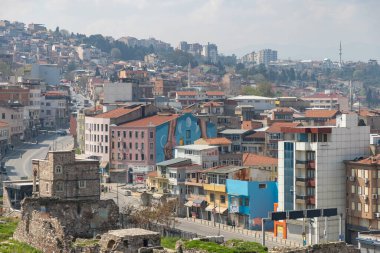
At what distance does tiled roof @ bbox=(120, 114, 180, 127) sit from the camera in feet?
274

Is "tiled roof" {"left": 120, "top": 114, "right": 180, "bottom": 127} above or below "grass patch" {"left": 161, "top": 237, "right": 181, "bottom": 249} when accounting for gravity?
above

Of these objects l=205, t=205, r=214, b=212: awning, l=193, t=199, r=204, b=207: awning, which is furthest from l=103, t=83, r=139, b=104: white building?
l=205, t=205, r=214, b=212: awning

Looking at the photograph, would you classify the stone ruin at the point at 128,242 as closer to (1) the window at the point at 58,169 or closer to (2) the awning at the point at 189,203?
(1) the window at the point at 58,169

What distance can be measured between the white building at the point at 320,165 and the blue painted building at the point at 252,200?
14.7 feet

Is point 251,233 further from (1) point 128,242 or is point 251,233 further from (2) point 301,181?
(1) point 128,242

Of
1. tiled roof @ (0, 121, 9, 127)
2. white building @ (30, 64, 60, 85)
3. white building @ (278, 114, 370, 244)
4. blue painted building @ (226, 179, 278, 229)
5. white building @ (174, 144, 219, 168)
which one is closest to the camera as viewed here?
white building @ (278, 114, 370, 244)

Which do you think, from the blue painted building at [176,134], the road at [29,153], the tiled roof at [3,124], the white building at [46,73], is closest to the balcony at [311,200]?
the blue painted building at [176,134]

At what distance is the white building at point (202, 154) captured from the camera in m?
71.0

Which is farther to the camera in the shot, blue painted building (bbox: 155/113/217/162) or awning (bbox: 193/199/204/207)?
blue painted building (bbox: 155/113/217/162)

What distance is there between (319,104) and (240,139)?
7435 centimetres

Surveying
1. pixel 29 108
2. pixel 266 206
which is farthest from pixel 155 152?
pixel 29 108

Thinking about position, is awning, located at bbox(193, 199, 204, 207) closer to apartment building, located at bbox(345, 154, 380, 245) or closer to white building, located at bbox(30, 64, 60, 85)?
apartment building, located at bbox(345, 154, 380, 245)

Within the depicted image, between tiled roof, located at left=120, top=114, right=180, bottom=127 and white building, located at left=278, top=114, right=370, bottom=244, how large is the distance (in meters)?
29.3

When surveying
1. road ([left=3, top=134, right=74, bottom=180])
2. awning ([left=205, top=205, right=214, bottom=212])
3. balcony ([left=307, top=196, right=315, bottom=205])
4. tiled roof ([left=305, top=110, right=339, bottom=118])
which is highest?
tiled roof ([left=305, top=110, right=339, bottom=118])
